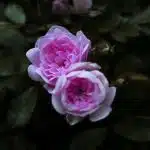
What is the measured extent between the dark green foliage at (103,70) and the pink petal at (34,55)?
4 cm

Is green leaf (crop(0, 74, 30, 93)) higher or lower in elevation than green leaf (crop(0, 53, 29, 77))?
lower

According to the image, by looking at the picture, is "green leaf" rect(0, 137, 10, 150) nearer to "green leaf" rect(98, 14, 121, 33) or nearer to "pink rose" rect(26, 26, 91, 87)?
"pink rose" rect(26, 26, 91, 87)

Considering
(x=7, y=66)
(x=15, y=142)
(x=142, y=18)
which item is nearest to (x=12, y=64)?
(x=7, y=66)

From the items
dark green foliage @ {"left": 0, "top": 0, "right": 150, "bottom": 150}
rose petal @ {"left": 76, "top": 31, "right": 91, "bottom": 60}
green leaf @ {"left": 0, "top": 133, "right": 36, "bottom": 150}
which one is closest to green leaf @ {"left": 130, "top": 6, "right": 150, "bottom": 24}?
dark green foliage @ {"left": 0, "top": 0, "right": 150, "bottom": 150}

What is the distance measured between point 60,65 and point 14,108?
0.09m

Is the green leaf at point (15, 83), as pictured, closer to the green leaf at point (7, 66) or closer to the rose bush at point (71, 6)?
the green leaf at point (7, 66)

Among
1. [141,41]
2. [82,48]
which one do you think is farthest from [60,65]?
[141,41]

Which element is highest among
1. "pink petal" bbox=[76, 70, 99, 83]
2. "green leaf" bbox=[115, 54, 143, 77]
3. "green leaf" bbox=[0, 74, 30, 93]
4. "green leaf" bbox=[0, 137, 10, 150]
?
"pink petal" bbox=[76, 70, 99, 83]

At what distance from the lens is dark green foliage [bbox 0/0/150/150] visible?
671 millimetres

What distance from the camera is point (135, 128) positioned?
669 mm

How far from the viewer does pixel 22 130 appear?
2.30 feet

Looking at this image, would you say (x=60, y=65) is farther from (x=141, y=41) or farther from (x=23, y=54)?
(x=141, y=41)

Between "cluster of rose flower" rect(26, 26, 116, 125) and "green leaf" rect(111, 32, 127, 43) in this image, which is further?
"green leaf" rect(111, 32, 127, 43)

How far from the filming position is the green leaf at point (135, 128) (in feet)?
2.15
